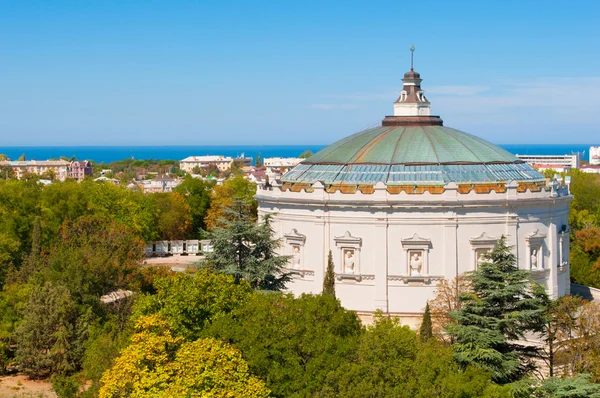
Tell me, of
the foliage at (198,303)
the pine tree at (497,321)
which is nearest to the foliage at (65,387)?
the foliage at (198,303)

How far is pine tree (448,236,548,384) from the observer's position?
110ft

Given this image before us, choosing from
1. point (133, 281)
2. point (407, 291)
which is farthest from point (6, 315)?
point (407, 291)

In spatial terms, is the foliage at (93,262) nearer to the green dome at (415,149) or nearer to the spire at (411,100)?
the green dome at (415,149)

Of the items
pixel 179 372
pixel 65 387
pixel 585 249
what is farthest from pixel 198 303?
pixel 585 249

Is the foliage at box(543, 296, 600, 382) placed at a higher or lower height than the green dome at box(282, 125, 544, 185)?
lower

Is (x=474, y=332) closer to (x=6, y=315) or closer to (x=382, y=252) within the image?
(x=382, y=252)

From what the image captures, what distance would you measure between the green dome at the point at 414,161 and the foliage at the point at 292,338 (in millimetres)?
16780

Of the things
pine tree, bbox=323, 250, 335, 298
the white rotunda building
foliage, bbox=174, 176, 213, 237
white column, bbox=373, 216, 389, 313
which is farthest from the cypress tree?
foliage, bbox=174, 176, 213, 237

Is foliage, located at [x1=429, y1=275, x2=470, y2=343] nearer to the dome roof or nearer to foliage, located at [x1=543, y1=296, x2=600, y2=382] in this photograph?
foliage, located at [x1=543, y1=296, x2=600, y2=382]

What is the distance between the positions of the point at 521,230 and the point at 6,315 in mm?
28565

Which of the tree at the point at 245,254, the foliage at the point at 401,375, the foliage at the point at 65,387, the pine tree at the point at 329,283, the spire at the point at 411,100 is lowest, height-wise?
the foliage at the point at 65,387

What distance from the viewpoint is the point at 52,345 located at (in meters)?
46.3

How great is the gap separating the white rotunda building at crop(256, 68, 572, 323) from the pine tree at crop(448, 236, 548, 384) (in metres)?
11.1

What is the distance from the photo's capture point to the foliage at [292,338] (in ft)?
103
